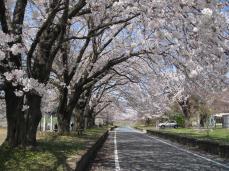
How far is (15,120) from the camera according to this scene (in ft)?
50.1

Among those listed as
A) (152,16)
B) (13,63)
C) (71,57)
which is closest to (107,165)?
(13,63)

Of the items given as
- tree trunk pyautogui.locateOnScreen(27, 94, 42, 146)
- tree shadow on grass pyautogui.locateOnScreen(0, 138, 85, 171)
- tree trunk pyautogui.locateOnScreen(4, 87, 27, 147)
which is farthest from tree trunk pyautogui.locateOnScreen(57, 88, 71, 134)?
tree shadow on grass pyautogui.locateOnScreen(0, 138, 85, 171)

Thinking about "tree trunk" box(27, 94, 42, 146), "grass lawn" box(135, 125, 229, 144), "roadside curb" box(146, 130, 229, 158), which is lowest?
"roadside curb" box(146, 130, 229, 158)

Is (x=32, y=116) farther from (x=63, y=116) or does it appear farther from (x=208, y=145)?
(x=63, y=116)

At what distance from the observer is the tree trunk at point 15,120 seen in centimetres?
1521

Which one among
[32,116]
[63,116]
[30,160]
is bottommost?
[30,160]

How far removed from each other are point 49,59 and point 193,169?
6226 mm

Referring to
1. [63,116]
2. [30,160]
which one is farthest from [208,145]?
[30,160]

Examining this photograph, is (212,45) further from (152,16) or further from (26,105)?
(26,105)

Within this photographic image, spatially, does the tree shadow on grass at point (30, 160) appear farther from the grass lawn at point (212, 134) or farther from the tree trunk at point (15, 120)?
the grass lawn at point (212, 134)

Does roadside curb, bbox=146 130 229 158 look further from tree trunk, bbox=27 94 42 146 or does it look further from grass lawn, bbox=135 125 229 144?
tree trunk, bbox=27 94 42 146

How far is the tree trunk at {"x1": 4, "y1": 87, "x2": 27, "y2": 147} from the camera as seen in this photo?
1521cm

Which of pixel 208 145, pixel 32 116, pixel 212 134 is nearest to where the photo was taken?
pixel 32 116

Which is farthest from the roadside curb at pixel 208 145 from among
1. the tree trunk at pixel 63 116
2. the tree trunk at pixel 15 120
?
the tree trunk at pixel 15 120
